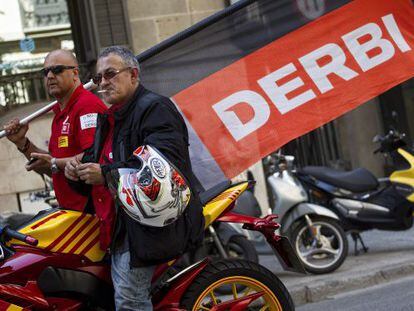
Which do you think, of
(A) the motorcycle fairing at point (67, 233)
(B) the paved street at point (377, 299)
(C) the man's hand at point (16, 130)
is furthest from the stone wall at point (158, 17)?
(A) the motorcycle fairing at point (67, 233)

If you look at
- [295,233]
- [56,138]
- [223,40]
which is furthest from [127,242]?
[295,233]

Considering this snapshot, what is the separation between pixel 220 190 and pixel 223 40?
909mm

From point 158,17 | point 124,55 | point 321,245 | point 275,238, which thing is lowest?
point 321,245

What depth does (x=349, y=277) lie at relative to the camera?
794cm

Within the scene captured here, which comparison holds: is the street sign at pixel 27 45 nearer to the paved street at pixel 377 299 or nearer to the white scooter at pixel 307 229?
the white scooter at pixel 307 229

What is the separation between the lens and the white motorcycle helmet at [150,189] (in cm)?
386

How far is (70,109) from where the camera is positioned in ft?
15.1

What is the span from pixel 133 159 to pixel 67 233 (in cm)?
60

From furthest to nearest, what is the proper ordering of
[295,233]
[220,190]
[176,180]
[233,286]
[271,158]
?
[271,158], [295,233], [220,190], [233,286], [176,180]

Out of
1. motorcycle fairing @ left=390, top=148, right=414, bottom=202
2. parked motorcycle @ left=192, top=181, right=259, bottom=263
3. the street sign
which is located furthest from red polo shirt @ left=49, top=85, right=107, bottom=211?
the street sign

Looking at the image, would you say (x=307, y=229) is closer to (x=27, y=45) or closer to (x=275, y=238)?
(x=275, y=238)

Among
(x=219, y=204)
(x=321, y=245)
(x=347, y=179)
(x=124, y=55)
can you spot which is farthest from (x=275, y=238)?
(x=347, y=179)

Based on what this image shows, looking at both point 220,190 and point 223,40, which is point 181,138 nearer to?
point 220,190

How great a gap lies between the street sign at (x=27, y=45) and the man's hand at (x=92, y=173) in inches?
304
